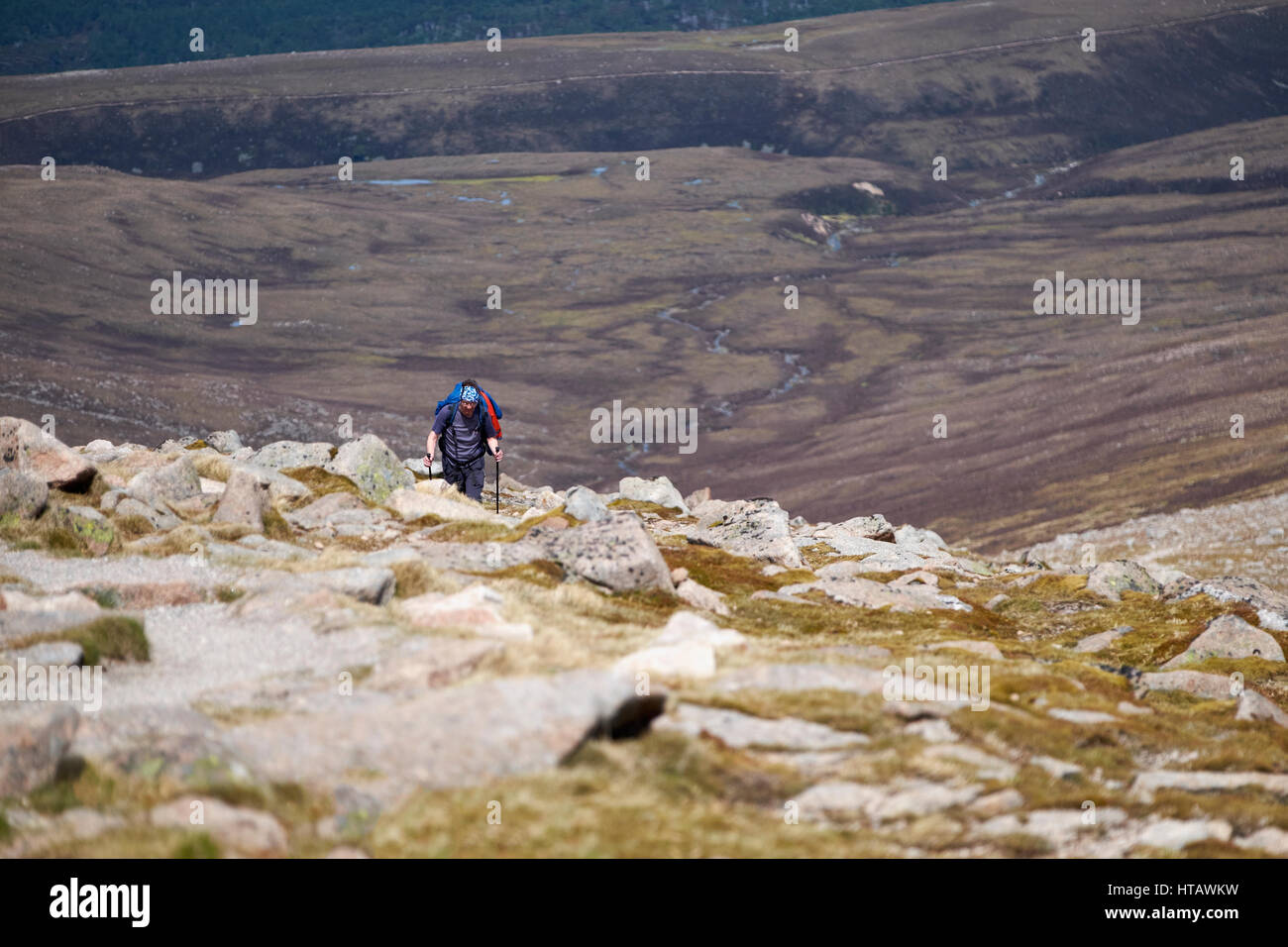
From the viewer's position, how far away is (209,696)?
45.7 feet

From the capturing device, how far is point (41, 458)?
26.1m

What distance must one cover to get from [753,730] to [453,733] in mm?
3526

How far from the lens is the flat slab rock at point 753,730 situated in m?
12.6

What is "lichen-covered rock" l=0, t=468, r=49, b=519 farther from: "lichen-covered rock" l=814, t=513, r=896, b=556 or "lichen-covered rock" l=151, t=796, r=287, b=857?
"lichen-covered rock" l=814, t=513, r=896, b=556

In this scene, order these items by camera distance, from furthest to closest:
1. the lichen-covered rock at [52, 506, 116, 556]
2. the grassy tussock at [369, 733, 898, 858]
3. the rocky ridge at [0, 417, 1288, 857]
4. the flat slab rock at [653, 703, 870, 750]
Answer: the lichen-covered rock at [52, 506, 116, 556]
the flat slab rock at [653, 703, 870, 750]
the rocky ridge at [0, 417, 1288, 857]
the grassy tussock at [369, 733, 898, 858]

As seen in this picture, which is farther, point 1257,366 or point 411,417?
point 411,417

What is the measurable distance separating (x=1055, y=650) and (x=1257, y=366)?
455 ft

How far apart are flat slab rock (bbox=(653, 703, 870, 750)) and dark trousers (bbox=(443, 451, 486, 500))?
20.8 meters

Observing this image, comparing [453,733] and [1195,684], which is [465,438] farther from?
[453,733]

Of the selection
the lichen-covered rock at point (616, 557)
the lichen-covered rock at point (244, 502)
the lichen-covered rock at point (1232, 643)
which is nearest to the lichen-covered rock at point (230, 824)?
the lichen-covered rock at point (616, 557)

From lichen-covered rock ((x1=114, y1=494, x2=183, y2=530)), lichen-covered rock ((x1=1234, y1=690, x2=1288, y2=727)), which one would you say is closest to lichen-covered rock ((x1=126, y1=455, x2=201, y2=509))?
lichen-covered rock ((x1=114, y1=494, x2=183, y2=530))

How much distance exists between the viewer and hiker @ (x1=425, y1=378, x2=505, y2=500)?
102ft
